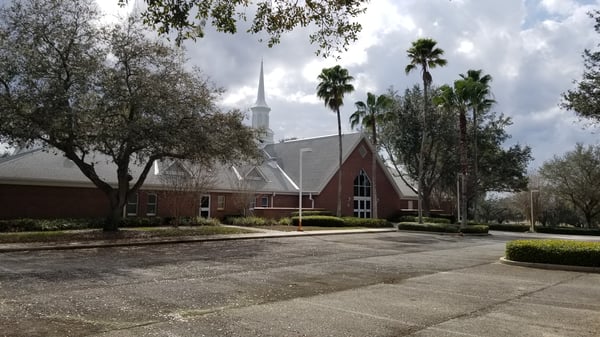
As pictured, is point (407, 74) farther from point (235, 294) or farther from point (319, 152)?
point (235, 294)

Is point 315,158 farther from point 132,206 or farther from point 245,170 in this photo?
point 132,206

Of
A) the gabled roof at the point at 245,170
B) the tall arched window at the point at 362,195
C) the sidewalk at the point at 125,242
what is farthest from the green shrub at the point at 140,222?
the tall arched window at the point at 362,195

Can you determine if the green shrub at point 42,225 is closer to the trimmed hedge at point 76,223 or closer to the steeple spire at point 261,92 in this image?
the trimmed hedge at point 76,223

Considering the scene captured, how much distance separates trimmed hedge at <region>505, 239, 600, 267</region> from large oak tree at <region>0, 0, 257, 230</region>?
1304 cm

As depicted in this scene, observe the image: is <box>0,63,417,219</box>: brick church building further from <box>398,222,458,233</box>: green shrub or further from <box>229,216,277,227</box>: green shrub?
<box>398,222,458,233</box>: green shrub

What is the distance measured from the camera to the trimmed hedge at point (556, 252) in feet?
46.9

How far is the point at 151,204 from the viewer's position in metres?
31.0

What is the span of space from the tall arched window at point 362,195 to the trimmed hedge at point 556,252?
27556 millimetres

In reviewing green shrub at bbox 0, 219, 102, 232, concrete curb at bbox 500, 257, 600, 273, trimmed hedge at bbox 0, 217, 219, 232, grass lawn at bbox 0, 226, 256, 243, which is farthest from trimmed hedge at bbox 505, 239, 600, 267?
green shrub at bbox 0, 219, 102, 232

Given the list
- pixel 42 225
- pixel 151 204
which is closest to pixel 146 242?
pixel 42 225

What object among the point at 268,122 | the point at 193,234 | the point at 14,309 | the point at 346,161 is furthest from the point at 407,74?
the point at 268,122

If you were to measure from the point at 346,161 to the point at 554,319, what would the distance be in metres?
34.5

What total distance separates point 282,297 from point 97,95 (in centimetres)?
1485

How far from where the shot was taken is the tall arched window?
43.4 metres
